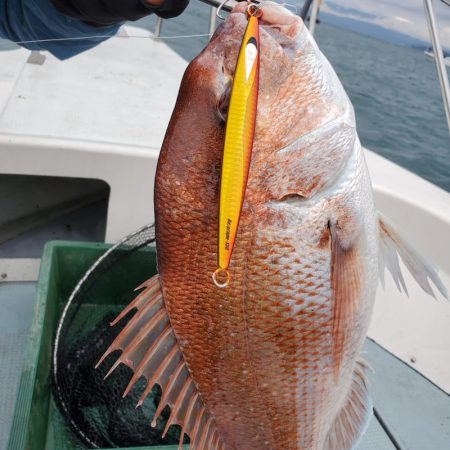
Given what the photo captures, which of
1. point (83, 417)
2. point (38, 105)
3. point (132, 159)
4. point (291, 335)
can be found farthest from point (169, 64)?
point (291, 335)

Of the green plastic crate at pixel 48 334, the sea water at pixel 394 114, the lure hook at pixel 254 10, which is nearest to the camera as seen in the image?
the lure hook at pixel 254 10

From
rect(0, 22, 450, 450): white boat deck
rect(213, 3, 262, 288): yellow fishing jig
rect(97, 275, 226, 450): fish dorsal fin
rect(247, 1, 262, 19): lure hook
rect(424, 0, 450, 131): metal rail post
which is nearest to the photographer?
rect(213, 3, 262, 288): yellow fishing jig

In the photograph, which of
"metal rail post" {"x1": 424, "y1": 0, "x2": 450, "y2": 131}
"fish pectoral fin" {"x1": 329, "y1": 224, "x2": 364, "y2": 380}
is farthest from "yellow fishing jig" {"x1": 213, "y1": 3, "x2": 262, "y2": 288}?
"metal rail post" {"x1": 424, "y1": 0, "x2": 450, "y2": 131}

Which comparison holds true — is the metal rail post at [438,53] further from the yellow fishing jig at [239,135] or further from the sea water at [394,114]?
the sea water at [394,114]

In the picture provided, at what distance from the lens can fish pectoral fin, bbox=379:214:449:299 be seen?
106 centimetres

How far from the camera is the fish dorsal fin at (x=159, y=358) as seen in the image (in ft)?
3.48

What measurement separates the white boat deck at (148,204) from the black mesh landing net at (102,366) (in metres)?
0.32

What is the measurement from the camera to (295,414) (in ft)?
3.68

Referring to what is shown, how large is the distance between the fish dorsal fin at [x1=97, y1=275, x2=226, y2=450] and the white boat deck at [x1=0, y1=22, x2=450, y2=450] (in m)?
1.10

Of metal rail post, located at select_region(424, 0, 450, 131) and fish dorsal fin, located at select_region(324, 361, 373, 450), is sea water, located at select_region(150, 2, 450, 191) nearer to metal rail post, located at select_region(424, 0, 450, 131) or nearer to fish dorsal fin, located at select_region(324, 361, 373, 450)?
metal rail post, located at select_region(424, 0, 450, 131)

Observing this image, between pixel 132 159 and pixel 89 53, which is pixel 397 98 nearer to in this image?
pixel 89 53

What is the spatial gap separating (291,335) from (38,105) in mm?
2285

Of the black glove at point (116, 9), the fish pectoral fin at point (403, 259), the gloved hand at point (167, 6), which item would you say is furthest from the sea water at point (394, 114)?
the fish pectoral fin at point (403, 259)

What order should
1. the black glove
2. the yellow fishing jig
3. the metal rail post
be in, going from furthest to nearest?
the metal rail post < the black glove < the yellow fishing jig
